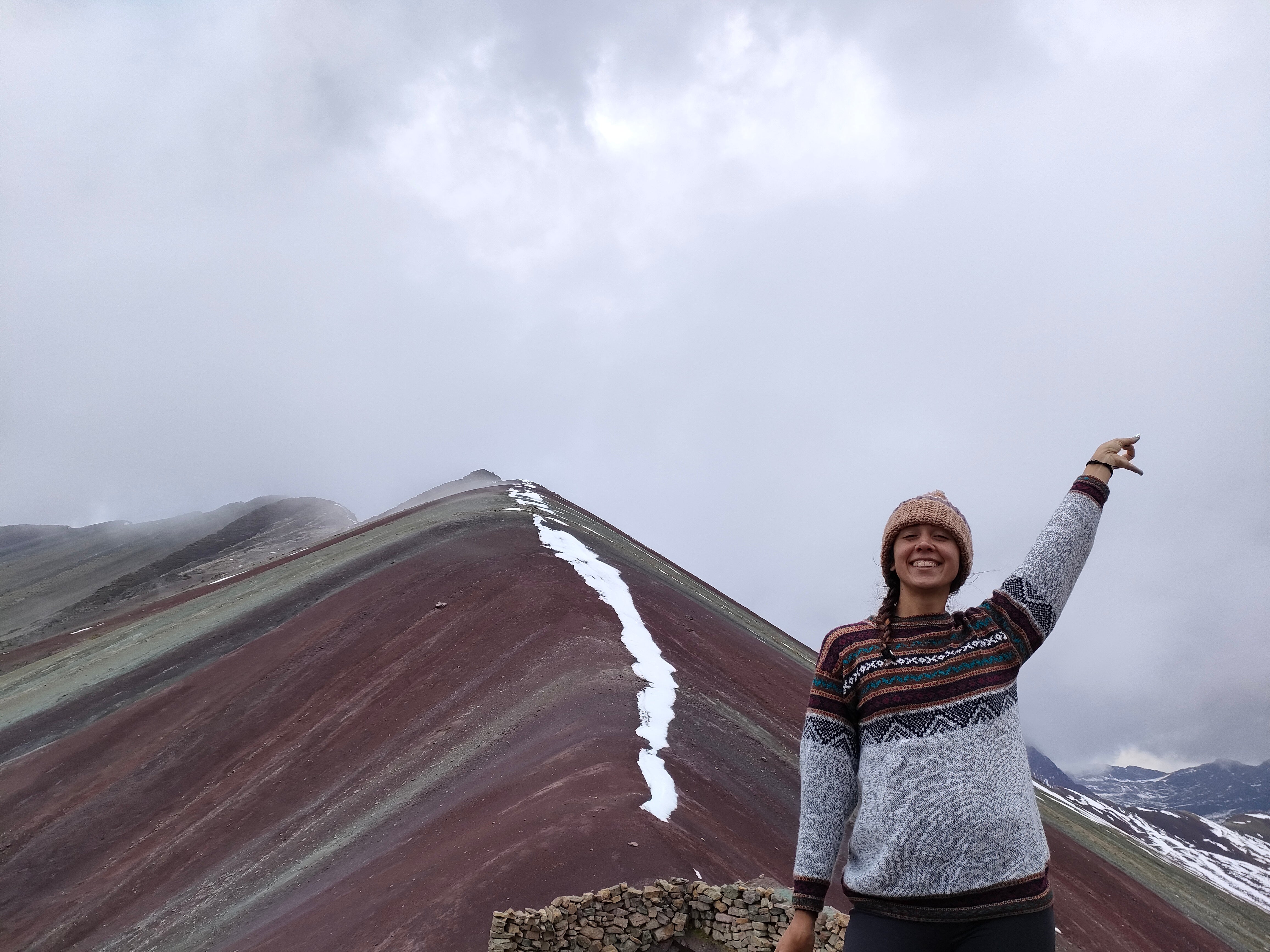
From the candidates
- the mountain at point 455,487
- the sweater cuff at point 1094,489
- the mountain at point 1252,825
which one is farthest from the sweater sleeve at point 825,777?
the mountain at point 1252,825

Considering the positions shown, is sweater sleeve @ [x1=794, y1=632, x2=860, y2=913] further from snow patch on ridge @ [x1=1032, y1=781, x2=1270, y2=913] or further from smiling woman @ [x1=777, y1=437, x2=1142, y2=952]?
snow patch on ridge @ [x1=1032, y1=781, x2=1270, y2=913]

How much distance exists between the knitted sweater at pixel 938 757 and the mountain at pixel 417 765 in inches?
292

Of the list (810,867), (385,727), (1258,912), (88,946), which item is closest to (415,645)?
(385,727)

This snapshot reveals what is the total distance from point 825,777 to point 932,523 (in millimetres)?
1134

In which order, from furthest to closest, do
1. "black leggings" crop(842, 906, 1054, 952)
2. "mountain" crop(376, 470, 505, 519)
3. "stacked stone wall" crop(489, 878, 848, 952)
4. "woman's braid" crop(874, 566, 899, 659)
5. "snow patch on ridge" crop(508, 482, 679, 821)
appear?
"mountain" crop(376, 470, 505, 519) < "snow patch on ridge" crop(508, 482, 679, 821) < "stacked stone wall" crop(489, 878, 848, 952) < "woman's braid" crop(874, 566, 899, 659) < "black leggings" crop(842, 906, 1054, 952)

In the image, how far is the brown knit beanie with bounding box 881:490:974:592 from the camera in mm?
3398

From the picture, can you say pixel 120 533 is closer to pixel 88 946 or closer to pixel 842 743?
pixel 88 946

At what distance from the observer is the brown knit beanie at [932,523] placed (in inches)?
134

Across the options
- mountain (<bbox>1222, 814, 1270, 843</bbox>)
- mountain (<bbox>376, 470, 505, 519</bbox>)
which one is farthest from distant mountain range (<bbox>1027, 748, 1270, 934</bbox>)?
mountain (<bbox>376, 470, 505, 519</bbox>)

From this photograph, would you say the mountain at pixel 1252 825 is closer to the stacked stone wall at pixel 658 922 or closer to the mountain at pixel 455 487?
the mountain at pixel 455 487

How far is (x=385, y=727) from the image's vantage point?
65.1 feet

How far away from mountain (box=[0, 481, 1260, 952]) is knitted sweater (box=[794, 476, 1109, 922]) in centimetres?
740

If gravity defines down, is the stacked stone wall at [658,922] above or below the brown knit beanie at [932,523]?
below

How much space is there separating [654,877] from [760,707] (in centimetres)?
1311
